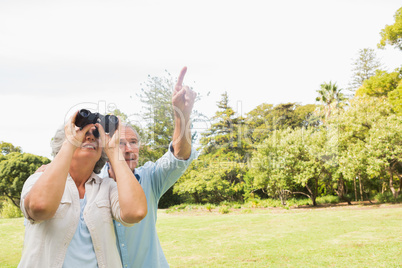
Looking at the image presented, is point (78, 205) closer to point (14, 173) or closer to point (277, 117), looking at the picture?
point (14, 173)

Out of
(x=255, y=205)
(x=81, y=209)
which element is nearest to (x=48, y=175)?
(x=81, y=209)

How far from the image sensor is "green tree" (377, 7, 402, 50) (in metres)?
16.0

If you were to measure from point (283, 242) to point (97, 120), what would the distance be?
8.57m

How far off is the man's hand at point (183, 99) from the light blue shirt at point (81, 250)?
2.57 ft

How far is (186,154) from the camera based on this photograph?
207cm

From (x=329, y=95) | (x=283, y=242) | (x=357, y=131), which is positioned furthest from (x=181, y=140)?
(x=329, y=95)

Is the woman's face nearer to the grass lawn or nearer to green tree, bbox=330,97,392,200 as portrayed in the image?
the grass lawn

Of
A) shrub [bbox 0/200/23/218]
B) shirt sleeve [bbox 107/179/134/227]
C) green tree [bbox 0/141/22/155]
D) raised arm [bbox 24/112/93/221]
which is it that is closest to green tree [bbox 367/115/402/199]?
shirt sleeve [bbox 107/179/134/227]

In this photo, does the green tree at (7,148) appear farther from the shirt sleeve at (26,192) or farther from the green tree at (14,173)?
the shirt sleeve at (26,192)

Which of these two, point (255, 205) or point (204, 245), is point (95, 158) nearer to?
point (204, 245)

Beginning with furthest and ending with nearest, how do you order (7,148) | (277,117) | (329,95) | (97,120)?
1. (7,148)
2. (277,117)
3. (329,95)
4. (97,120)

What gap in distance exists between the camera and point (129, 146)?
2.19 m

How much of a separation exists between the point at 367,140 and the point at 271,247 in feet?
37.4

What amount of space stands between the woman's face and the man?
28 centimetres
